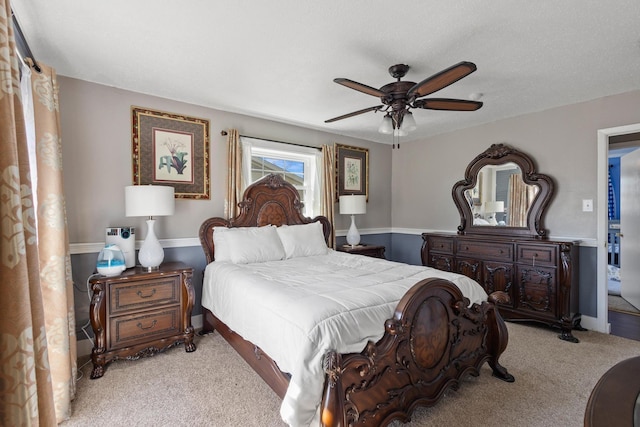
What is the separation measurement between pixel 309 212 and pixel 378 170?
1603 millimetres

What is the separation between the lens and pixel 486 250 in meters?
3.82

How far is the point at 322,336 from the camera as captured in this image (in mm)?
1597

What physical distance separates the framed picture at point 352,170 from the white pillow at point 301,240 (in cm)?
114

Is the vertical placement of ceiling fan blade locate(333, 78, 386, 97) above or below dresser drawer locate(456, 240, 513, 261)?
above

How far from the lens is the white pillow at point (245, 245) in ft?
10.6

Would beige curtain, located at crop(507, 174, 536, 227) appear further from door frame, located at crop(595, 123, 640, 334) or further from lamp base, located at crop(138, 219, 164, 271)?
lamp base, located at crop(138, 219, 164, 271)

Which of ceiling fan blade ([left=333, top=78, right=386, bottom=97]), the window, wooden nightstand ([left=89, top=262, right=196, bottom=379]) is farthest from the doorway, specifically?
wooden nightstand ([left=89, top=262, right=196, bottom=379])

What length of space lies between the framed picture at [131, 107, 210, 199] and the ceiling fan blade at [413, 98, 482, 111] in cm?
241

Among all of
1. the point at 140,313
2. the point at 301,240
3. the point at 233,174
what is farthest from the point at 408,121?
the point at 140,313

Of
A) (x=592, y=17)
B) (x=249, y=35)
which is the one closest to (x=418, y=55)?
(x=592, y=17)

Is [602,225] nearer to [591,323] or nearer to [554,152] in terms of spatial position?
[554,152]

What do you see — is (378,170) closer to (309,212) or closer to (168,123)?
(309,212)

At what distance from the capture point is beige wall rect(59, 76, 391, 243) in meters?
2.85

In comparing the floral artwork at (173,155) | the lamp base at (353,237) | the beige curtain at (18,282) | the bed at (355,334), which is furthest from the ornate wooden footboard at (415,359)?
the floral artwork at (173,155)
